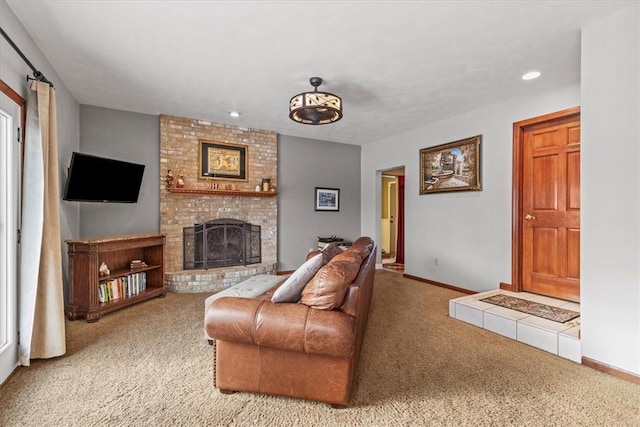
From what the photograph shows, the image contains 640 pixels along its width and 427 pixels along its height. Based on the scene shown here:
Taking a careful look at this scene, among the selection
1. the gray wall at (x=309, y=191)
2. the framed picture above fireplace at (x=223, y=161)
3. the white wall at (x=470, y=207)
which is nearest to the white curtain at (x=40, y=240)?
the framed picture above fireplace at (x=223, y=161)

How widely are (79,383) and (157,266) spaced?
86.2 inches

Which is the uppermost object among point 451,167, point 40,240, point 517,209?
point 451,167

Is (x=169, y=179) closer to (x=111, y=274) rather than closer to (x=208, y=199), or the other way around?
(x=208, y=199)

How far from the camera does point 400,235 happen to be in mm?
6656

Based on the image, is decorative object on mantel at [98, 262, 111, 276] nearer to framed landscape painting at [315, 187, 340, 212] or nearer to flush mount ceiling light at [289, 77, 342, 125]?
flush mount ceiling light at [289, 77, 342, 125]

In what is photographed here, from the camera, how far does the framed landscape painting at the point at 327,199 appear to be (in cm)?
613

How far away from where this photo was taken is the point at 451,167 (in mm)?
4645

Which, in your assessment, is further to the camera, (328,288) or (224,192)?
(224,192)

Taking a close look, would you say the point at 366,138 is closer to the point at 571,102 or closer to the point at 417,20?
the point at 571,102

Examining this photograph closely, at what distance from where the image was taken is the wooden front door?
3.42 meters

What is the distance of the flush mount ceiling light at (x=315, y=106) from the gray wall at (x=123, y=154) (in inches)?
104

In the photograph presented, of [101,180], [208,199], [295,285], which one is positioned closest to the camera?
[295,285]

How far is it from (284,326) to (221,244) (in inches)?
145

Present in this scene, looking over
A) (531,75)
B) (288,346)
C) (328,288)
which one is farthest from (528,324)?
(531,75)
